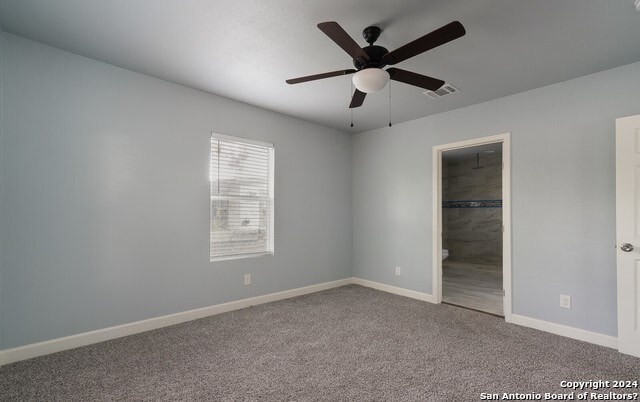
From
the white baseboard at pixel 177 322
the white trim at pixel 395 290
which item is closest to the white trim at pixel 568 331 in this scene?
the white baseboard at pixel 177 322

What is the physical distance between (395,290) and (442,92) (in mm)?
2738

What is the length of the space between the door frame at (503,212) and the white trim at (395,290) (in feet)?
0.40

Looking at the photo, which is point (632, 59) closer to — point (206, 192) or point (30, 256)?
point (206, 192)

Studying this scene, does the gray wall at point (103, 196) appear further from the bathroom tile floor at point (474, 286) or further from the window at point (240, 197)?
the bathroom tile floor at point (474, 286)

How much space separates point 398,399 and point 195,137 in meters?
3.07

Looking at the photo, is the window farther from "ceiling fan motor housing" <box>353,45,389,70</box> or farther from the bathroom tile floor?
the bathroom tile floor

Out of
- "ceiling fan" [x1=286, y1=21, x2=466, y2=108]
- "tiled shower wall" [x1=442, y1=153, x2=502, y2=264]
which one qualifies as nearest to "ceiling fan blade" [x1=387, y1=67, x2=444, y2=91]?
"ceiling fan" [x1=286, y1=21, x2=466, y2=108]

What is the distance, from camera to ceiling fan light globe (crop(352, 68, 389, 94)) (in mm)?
2098

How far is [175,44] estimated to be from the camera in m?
2.52

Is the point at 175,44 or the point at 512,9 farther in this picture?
the point at 175,44

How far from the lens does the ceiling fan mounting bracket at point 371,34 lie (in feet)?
7.42

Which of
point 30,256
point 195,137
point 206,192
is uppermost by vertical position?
point 195,137

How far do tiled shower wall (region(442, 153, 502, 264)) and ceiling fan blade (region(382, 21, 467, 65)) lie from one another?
5.57 metres

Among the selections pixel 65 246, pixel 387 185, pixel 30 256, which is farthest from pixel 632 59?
pixel 30 256
